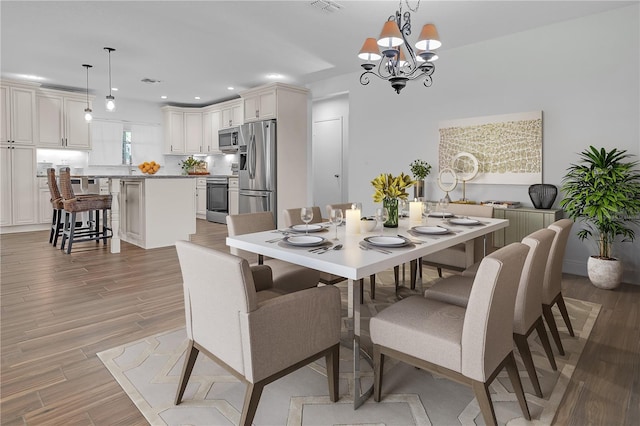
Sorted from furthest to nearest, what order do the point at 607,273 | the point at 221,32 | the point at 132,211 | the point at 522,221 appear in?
the point at 132,211, the point at 221,32, the point at 522,221, the point at 607,273

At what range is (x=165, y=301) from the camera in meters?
3.04

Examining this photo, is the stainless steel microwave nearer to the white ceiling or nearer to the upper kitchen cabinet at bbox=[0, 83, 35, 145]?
the white ceiling

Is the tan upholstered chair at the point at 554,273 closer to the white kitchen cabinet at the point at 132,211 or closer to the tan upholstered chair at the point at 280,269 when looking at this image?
the tan upholstered chair at the point at 280,269

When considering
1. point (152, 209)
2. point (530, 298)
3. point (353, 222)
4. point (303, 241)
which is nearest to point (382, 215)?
point (353, 222)

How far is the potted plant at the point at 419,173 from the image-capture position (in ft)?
15.7

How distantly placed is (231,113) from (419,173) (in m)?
4.47

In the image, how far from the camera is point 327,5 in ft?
11.6

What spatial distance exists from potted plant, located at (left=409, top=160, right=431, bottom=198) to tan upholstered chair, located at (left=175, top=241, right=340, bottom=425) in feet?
11.3

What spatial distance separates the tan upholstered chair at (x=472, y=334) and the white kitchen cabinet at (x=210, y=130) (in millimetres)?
7212

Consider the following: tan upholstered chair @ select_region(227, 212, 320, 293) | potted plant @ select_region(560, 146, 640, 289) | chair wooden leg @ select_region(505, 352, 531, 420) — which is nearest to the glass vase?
tan upholstered chair @ select_region(227, 212, 320, 293)

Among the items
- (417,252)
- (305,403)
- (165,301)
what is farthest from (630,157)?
(165,301)

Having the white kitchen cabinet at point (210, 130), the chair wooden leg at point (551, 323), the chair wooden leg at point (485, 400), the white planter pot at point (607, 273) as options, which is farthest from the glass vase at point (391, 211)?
the white kitchen cabinet at point (210, 130)

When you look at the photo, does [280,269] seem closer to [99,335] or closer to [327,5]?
[99,335]

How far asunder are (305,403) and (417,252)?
2.74 ft
